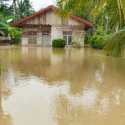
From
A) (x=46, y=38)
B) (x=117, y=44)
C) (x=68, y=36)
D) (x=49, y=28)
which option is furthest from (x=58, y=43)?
(x=117, y=44)

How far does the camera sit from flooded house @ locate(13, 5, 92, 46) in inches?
1252

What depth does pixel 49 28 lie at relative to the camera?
32688 millimetres

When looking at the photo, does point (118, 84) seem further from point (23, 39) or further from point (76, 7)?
point (23, 39)

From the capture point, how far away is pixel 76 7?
393 inches

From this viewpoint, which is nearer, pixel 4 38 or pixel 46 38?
pixel 46 38

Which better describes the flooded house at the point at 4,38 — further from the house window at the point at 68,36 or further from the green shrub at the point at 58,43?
the house window at the point at 68,36

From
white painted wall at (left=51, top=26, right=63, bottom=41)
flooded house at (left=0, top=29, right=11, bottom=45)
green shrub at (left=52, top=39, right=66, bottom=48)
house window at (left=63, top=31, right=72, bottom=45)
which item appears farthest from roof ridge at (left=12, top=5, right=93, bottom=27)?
flooded house at (left=0, top=29, right=11, bottom=45)

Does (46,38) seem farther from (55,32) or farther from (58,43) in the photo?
(58,43)

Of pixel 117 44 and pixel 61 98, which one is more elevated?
pixel 117 44

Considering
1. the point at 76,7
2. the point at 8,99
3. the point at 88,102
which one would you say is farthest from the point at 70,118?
the point at 76,7

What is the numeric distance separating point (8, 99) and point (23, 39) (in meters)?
26.4

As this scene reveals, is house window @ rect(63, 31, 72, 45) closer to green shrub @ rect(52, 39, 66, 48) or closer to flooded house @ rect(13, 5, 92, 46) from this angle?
flooded house @ rect(13, 5, 92, 46)

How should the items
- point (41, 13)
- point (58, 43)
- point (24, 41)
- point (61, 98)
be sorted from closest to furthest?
1. point (61, 98)
2. point (58, 43)
3. point (41, 13)
4. point (24, 41)

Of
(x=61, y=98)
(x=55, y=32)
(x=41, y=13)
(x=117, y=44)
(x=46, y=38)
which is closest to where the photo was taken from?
(x=61, y=98)
